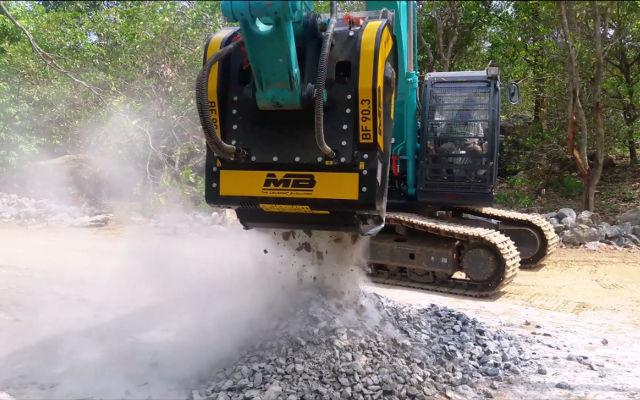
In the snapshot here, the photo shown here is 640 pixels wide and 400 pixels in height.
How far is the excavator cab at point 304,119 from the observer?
3078mm

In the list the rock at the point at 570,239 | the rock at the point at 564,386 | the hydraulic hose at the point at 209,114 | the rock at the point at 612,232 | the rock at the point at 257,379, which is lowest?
the rock at the point at 564,386

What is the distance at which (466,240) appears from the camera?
644 centimetres

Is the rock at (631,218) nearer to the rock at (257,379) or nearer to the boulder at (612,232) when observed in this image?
the boulder at (612,232)

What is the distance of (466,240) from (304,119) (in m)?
3.69

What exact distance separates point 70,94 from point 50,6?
11.5 metres

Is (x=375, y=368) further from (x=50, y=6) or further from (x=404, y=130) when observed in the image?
(x=50, y=6)

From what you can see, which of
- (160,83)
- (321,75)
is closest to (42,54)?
(321,75)

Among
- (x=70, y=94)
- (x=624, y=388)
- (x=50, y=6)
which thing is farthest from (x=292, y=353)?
(x=50, y=6)

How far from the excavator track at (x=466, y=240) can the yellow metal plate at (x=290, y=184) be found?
323cm

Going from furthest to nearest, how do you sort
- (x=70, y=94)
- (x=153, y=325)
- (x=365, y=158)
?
(x=70, y=94), (x=153, y=325), (x=365, y=158)

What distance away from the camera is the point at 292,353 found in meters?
3.71

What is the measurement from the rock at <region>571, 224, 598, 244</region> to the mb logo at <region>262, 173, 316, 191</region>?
705 centimetres

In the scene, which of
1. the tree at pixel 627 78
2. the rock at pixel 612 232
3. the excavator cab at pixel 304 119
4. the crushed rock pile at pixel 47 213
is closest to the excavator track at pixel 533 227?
the rock at pixel 612 232

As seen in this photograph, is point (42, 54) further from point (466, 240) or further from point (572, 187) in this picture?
point (572, 187)
